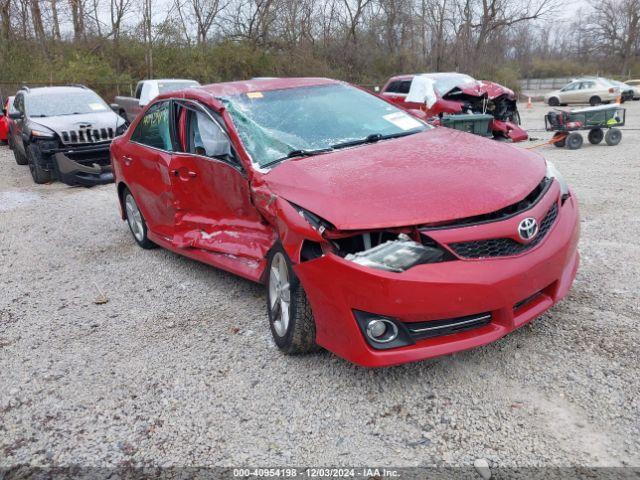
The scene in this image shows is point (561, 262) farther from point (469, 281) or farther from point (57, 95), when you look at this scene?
point (57, 95)

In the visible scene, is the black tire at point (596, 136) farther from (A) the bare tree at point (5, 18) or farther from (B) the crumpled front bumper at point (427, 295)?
(A) the bare tree at point (5, 18)

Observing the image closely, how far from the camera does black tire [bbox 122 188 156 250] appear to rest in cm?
591

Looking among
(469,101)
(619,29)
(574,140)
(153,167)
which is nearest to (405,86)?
(469,101)

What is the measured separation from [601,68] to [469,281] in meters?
55.9

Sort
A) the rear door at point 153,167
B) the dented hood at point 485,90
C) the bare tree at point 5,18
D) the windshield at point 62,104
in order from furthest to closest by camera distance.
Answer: the bare tree at point 5,18 < the dented hood at point 485,90 < the windshield at point 62,104 < the rear door at point 153,167

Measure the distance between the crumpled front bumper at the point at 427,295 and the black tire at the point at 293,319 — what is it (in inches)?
7.3

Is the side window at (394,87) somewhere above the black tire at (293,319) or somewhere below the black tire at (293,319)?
above

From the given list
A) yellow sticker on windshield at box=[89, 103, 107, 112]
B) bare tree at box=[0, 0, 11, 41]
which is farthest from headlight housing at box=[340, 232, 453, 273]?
bare tree at box=[0, 0, 11, 41]

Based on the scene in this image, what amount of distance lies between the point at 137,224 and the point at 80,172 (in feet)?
16.5

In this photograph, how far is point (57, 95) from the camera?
11.7m

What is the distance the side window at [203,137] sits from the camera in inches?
165

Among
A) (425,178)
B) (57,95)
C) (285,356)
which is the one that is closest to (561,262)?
(425,178)

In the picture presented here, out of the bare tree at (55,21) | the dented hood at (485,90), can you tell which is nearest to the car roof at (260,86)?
the dented hood at (485,90)

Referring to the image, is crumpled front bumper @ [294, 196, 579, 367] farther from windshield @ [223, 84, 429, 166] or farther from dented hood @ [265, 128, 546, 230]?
windshield @ [223, 84, 429, 166]
